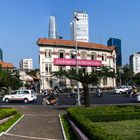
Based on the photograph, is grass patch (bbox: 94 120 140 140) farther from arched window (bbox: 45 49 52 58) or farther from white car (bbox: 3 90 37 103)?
arched window (bbox: 45 49 52 58)

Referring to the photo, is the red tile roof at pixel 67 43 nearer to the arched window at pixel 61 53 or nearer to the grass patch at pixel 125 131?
the arched window at pixel 61 53

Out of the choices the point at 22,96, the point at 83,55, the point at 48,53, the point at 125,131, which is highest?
the point at 83,55

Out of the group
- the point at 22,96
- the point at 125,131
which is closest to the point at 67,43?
the point at 22,96

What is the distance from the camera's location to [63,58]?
90.8 metres

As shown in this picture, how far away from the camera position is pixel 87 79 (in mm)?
31188

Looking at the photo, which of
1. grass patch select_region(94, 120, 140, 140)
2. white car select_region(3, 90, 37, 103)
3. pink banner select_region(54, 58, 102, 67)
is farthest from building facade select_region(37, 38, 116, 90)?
grass patch select_region(94, 120, 140, 140)

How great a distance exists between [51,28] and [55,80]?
43471 mm

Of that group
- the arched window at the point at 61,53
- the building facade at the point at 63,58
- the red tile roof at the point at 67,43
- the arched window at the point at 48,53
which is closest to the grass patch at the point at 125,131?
the building facade at the point at 63,58

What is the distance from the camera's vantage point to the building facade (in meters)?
87.2

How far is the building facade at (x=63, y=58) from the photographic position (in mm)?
87250

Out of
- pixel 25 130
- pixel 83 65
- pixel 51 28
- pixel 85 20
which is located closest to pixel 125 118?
pixel 25 130

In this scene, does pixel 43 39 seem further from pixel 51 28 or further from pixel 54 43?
pixel 51 28

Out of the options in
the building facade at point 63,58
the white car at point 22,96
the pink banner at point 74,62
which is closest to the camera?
the white car at point 22,96

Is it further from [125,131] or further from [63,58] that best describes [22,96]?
[63,58]
